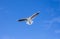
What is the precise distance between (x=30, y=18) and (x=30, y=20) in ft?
2.42

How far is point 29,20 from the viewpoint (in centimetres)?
3366

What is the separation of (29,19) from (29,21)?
63 cm

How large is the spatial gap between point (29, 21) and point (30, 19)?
0.66 m

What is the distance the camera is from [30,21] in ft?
109

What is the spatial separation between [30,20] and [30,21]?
0.39 metres

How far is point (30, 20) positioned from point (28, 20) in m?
0.56

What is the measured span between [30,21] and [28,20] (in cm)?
87

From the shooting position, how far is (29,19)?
3391 cm

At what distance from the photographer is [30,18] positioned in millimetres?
34094

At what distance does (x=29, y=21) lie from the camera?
110 feet

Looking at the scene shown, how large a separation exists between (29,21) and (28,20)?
1.78 feet

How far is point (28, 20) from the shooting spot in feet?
111

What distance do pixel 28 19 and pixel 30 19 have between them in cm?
40
